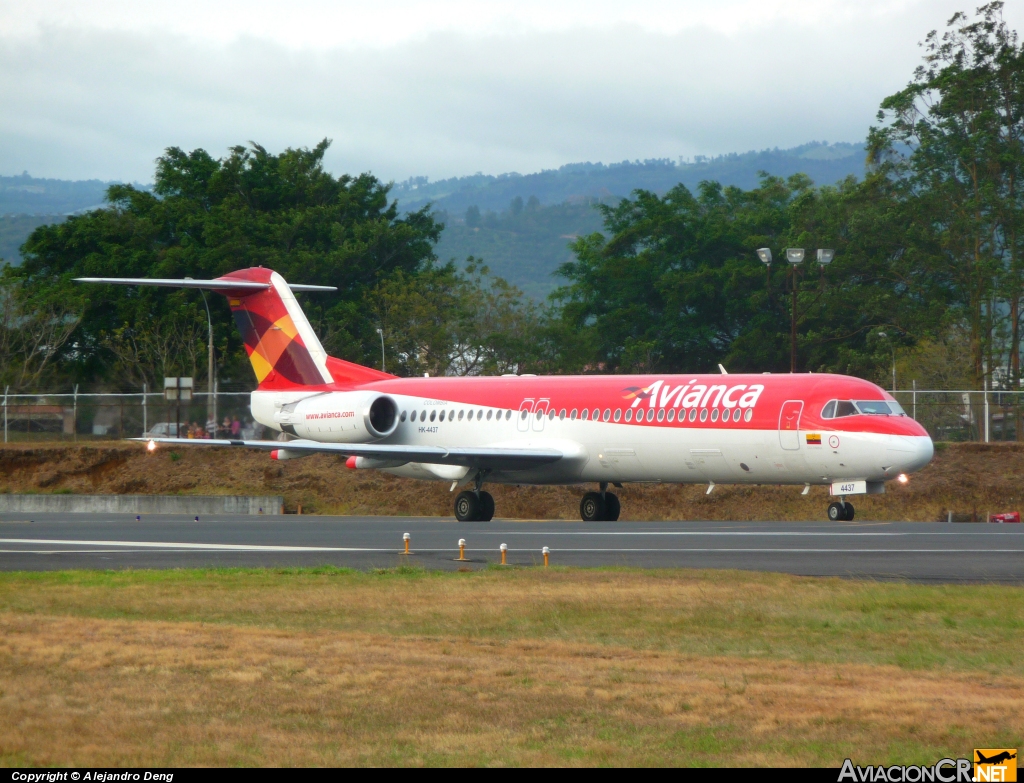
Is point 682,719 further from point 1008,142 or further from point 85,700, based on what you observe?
point 1008,142

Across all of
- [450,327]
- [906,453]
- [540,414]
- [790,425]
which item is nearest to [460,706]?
[906,453]

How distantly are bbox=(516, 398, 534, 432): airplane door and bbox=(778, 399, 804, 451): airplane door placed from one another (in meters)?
7.01

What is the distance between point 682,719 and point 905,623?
533 centimetres

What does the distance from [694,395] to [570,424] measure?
11.2 feet

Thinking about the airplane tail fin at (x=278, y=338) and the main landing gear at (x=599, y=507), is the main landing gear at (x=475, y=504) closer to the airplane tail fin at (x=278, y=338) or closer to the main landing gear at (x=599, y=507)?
the main landing gear at (x=599, y=507)

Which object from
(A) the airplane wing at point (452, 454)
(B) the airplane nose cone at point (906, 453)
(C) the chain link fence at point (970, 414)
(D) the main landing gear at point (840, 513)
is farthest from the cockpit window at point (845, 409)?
(C) the chain link fence at point (970, 414)

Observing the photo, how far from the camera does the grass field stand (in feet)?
25.9

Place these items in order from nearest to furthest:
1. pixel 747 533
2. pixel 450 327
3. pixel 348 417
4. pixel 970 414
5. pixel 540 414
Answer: pixel 747 533, pixel 540 414, pixel 348 417, pixel 970 414, pixel 450 327

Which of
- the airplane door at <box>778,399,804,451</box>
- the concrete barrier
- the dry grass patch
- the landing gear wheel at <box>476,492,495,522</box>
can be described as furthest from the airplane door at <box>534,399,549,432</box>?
the dry grass patch

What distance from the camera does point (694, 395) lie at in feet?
101

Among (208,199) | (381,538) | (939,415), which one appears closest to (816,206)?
(939,415)

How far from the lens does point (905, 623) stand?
13164 millimetres

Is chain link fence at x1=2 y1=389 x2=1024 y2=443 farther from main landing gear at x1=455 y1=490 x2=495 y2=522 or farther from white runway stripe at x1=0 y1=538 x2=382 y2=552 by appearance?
white runway stripe at x1=0 y1=538 x2=382 y2=552

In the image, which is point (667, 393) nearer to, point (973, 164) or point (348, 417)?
point (348, 417)
